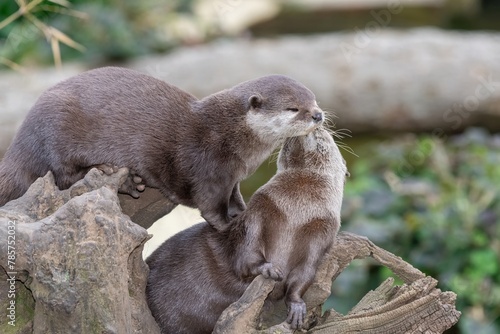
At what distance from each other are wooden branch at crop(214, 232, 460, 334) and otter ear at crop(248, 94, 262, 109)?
59 centimetres

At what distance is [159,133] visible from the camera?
8.38 ft

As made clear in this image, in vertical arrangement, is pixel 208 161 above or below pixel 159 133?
below

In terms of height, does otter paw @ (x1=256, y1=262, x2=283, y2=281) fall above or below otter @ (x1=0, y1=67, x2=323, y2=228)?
below

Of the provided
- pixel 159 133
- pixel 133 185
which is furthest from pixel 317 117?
pixel 133 185

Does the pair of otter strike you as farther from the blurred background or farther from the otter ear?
the blurred background

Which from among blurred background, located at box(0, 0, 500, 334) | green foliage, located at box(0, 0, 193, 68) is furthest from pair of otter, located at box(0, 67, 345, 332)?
green foliage, located at box(0, 0, 193, 68)

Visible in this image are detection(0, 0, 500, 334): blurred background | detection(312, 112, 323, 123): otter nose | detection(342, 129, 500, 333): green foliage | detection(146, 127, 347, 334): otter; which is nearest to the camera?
detection(146, 127, 347, 334): otter

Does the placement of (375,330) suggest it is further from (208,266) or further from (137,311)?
(137,311)

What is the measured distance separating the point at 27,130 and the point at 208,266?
27.8 inches

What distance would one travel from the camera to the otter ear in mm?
2727

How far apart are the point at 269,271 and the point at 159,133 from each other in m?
0.63

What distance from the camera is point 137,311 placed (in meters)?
2.20

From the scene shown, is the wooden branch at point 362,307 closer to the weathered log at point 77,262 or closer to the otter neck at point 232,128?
the weathered log at point 77,262

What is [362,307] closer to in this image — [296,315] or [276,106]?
[296,315]
